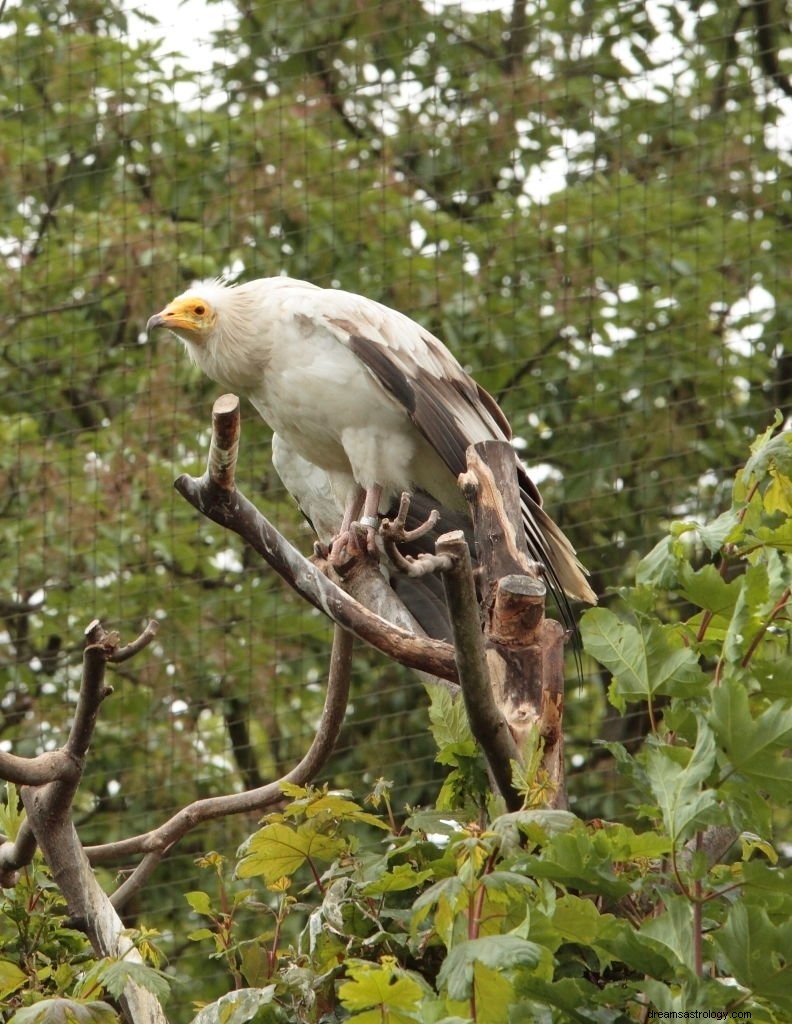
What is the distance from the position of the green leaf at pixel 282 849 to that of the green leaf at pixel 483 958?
27.1 inches

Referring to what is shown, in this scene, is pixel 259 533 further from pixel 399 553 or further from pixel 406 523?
pixel 406 523

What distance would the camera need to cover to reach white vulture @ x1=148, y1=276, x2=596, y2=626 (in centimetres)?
511

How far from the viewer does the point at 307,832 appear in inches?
123

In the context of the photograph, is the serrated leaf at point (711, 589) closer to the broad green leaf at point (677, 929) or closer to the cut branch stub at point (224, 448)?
the broad green leaf at point (677, 929)

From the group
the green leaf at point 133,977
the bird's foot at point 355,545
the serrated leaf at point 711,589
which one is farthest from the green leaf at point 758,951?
the bird's foot at point 355,545

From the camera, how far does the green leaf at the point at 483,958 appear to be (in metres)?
2.42

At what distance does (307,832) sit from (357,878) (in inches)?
4.6

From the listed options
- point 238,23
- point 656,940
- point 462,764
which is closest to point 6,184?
point 238,23

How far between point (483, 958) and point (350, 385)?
9.42 ft

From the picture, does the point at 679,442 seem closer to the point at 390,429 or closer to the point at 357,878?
the point at 390,429

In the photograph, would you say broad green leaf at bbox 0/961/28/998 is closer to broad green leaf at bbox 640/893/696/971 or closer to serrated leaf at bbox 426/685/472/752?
serrated leaf at bbox 426/685/472/752

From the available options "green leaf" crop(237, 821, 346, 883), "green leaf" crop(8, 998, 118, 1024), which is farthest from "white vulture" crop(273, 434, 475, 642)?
"green leaf" crop(8, 998, 118, 1024)

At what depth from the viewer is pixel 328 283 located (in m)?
9.48

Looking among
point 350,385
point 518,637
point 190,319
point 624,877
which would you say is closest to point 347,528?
point 350,385
